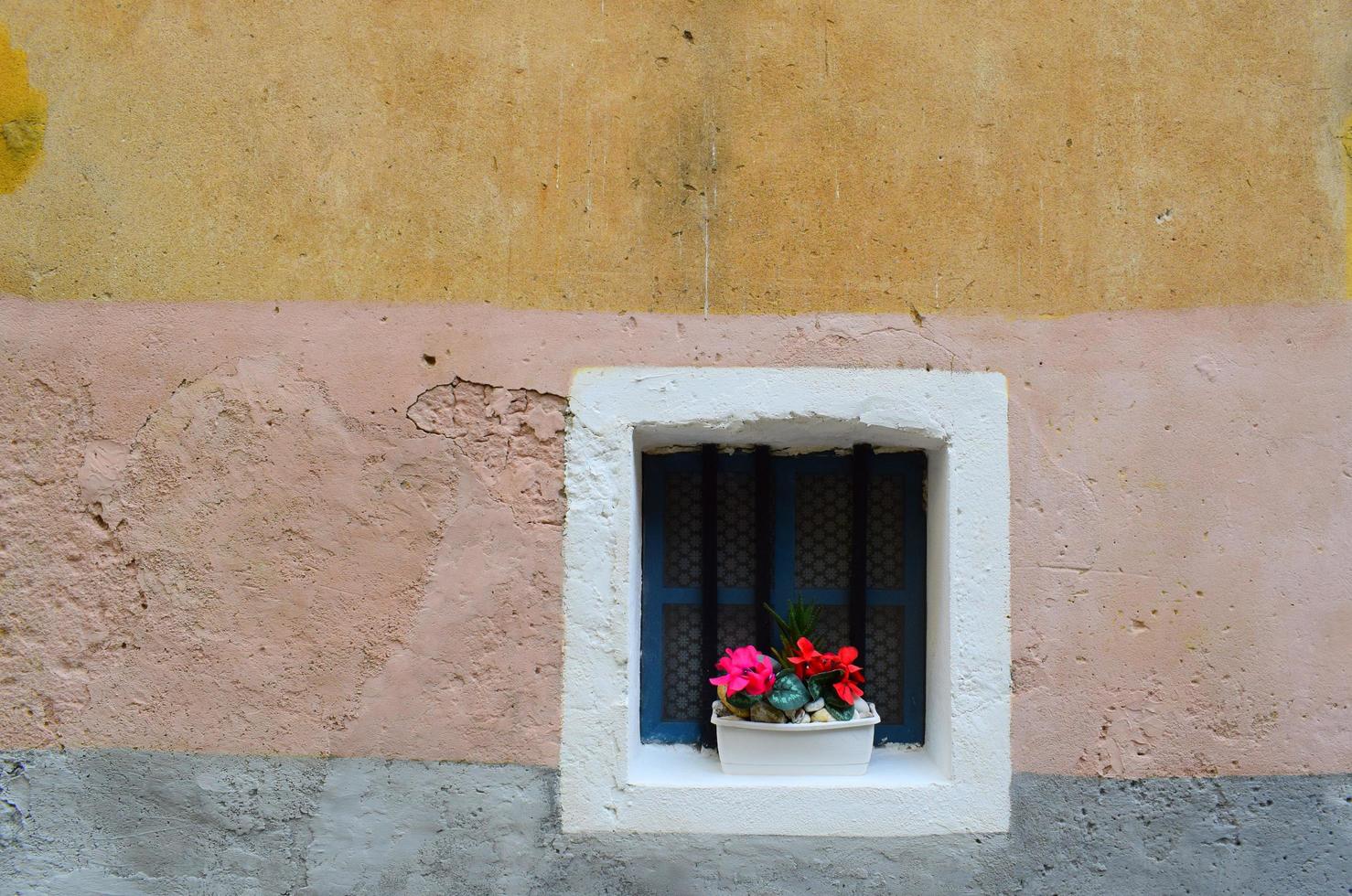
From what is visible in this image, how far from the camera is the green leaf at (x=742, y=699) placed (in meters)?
2.55

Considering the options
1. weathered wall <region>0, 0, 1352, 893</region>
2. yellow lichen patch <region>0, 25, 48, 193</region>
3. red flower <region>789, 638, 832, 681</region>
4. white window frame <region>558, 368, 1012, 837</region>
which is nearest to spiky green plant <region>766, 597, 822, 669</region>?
red flower <region>789, 638, 832, 681</region>

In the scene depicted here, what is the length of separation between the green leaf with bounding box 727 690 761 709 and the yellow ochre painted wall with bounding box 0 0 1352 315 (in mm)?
949

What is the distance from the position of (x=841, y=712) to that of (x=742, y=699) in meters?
0.25

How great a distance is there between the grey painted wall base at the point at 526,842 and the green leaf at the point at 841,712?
23 cm

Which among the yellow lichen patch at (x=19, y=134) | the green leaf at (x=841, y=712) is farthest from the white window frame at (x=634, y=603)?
the yellow lichen patch at (x=19, y=134)

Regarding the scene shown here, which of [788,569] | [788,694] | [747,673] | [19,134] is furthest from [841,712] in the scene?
[19,134]

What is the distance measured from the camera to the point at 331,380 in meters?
2.60

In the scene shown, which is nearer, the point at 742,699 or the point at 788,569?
the point at 742,699

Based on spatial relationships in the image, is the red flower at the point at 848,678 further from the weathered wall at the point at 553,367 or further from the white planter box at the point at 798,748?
the weathered wall at the point at 553,367

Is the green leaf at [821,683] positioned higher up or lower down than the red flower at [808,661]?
lower down

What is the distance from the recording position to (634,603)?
8.58ft

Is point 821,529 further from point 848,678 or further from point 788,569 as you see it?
point 848,678

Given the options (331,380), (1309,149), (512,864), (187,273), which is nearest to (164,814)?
(512,864)

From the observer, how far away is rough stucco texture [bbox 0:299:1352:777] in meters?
2.53
